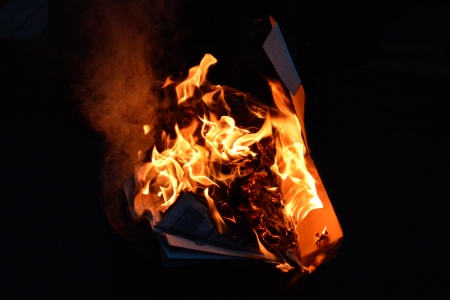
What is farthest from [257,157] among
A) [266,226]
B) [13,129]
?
[13,129]

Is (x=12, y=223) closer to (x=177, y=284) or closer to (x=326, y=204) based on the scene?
(x=177, y=284)

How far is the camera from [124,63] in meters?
3.31

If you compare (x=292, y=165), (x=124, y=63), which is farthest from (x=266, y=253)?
(x=124, y=63)

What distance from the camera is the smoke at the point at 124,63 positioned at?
115 inches

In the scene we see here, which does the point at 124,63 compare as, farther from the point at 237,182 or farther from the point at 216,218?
the point at 216,218

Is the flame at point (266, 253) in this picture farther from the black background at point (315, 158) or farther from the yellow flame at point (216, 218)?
the yellow flame at point (216, 218)

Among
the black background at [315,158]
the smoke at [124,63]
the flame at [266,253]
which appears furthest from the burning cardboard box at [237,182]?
the smoke at [124,63]

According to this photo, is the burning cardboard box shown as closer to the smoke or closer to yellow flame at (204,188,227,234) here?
yellow flame at (204,188,227,234)

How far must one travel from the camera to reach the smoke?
2.92m

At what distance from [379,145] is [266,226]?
5.94ft

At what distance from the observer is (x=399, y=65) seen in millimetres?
4254

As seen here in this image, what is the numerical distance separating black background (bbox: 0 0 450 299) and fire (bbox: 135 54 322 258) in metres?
0.28

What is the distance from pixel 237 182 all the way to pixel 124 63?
1.60 metres

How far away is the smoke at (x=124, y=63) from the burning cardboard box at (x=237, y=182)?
402 millimetres
